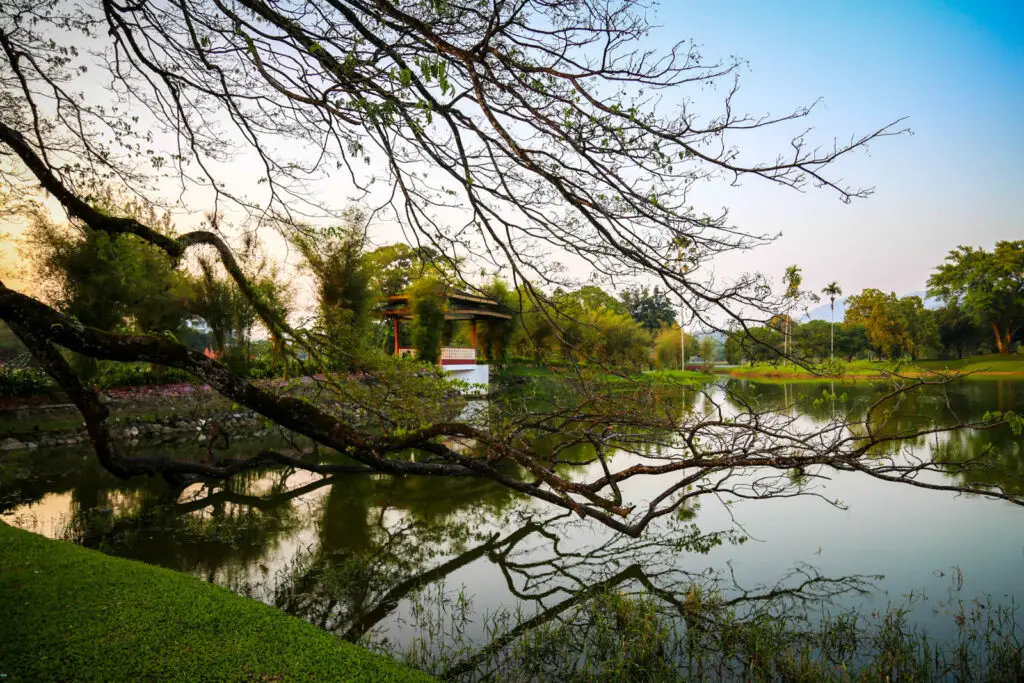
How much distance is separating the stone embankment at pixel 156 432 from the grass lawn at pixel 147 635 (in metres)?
7.56

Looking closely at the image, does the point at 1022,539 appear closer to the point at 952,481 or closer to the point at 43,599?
the point at 952,481

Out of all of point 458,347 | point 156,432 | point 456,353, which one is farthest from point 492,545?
point 458,347

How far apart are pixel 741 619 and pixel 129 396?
52.3 ft

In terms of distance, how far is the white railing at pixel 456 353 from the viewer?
17.8 m

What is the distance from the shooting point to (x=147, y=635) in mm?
2891

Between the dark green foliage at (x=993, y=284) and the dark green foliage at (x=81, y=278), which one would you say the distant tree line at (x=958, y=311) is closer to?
the dark green foliage at (x=993, y=284)

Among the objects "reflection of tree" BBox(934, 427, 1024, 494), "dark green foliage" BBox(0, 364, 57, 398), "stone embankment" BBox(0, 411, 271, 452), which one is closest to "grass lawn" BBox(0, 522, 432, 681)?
"reflection of tree" BBox(934, 427, 1024, 494)

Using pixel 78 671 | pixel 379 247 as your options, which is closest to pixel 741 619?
pixel 379 247

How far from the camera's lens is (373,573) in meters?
5.12

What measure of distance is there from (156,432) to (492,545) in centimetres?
1089

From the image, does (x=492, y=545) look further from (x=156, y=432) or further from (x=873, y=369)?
(x=156, y=432)

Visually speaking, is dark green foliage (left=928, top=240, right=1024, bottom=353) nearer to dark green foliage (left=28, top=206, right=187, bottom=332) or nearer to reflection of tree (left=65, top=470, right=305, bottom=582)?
reflection of tree (left=65, top=470, right=305, bottom=582)

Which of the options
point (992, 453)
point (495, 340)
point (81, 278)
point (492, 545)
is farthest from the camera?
point (495, 340)

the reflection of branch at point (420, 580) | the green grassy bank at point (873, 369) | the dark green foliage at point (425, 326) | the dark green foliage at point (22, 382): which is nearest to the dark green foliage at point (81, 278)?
the dark green foliage at point (22, 382)
